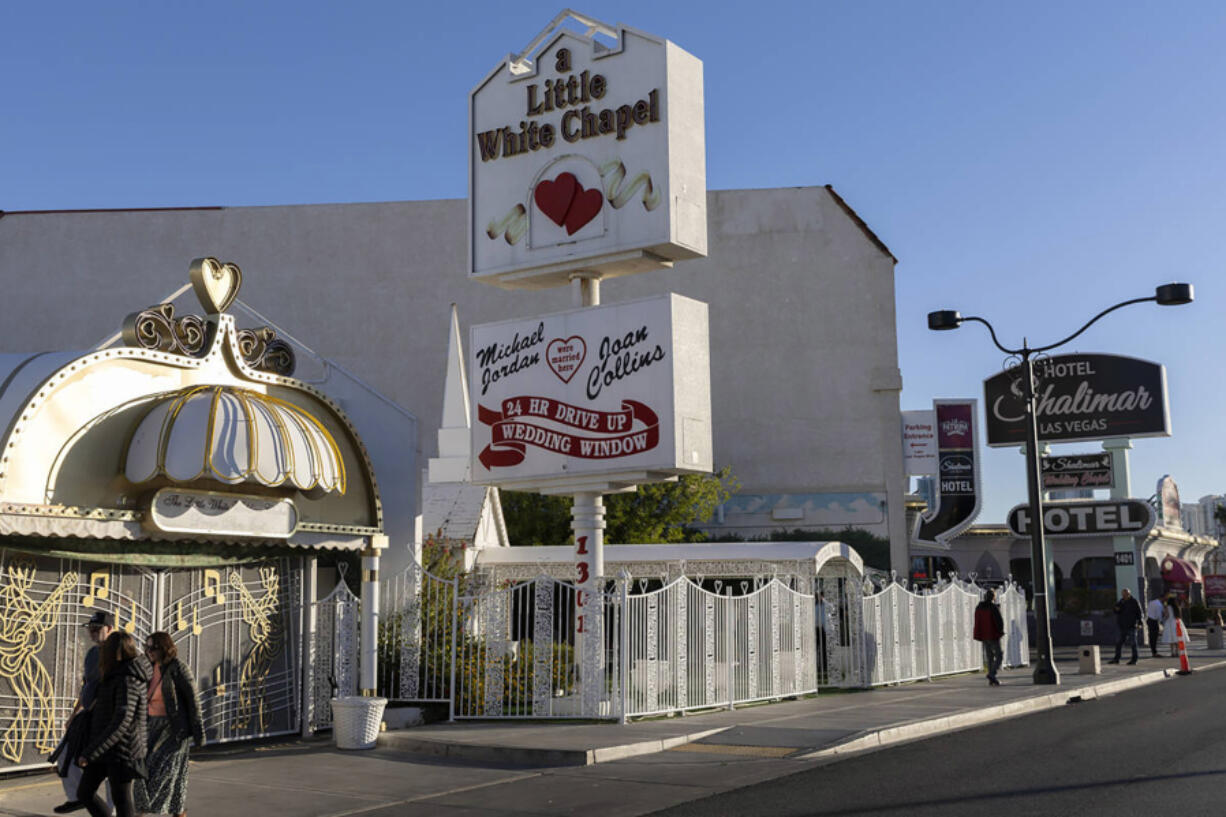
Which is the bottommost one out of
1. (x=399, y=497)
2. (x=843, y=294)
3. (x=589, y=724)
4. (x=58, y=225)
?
(x=589, y=724)

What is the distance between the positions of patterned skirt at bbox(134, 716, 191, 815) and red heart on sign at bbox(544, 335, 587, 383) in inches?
356

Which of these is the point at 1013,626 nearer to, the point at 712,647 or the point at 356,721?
the point at 712,647

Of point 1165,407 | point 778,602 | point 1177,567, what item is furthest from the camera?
point 1177,567

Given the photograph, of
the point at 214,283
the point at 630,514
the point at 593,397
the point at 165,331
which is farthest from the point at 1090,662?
the point at 165,331

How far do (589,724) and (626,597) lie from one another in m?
1.68

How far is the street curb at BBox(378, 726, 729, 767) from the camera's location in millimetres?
12977

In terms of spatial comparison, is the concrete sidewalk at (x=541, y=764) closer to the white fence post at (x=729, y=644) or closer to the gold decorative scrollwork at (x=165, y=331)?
the white fence post at (x=729, y=644)

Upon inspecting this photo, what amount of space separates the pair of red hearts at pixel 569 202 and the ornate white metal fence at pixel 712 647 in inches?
210

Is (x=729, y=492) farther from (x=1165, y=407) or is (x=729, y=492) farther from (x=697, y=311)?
(x=697, y=311)

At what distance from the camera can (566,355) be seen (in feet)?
56.4

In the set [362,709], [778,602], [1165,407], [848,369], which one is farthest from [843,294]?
[362,709]

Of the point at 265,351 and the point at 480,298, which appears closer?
the point at 265,351

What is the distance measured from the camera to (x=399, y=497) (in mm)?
17766

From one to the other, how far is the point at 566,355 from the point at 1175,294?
36.8 ft
